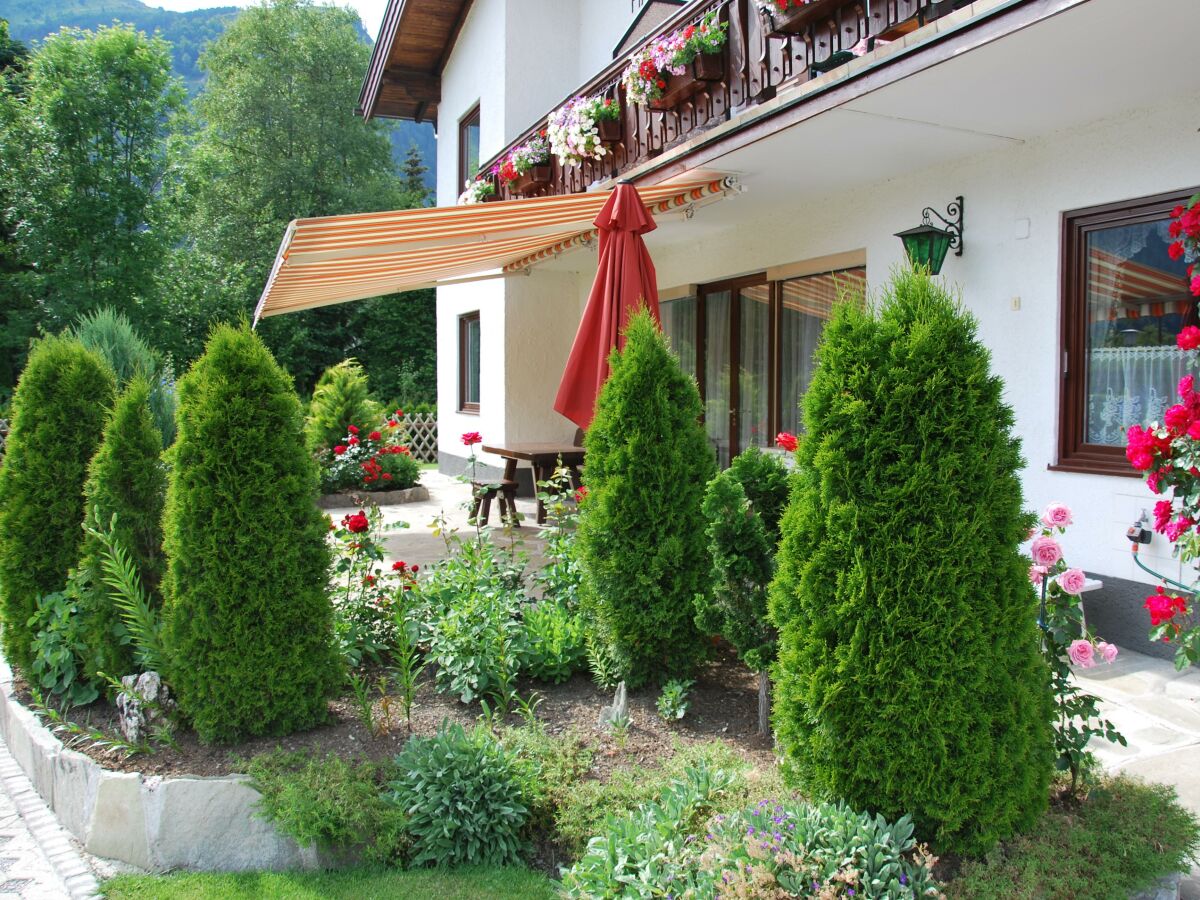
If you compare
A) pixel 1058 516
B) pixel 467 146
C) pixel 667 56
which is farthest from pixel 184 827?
pixel 467 146

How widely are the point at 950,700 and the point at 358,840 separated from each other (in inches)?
92.2

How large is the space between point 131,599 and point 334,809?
171 centimetres

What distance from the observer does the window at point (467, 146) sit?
15938 mm

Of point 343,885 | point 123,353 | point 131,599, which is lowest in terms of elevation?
point 343,885

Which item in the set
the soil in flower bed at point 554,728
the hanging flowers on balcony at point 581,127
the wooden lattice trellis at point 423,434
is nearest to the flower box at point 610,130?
the hanging flowers on balcony at point 581,127

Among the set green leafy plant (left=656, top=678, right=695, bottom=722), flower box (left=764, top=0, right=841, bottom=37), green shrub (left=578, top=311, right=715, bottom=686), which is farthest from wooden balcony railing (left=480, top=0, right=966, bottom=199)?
green leafy plant (left=656, top=678, right=695, bottom=722)

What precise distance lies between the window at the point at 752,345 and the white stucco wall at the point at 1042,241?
1.12 metres

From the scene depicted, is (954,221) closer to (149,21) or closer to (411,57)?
(411,57)

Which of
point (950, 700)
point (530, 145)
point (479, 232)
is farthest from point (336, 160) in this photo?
point (950, 700)

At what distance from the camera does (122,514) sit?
4.79 metres

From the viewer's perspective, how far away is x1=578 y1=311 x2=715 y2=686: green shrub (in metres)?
4.60

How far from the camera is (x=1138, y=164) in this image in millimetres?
5473

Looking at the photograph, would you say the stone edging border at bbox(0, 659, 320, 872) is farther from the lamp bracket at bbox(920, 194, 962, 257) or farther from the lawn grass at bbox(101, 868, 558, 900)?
the lamp bracket at bbox(920, 194, 962, 257)

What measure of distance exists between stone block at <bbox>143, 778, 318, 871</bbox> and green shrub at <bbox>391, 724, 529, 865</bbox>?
22.8 inches
